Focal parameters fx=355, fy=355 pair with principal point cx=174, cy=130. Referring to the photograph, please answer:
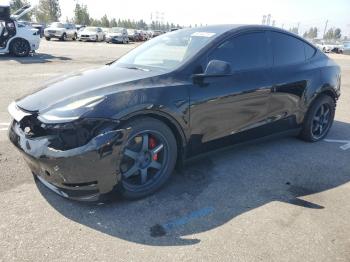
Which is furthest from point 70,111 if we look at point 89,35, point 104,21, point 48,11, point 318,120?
point 104,21

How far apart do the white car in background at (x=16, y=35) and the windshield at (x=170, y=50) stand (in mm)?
12010

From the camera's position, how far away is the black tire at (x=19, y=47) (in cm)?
1516

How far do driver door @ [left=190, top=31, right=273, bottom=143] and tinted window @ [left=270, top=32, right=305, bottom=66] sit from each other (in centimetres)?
17

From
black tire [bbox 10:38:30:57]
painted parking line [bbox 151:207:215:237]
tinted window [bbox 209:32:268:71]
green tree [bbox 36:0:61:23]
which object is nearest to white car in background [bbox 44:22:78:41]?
black tire [bbox 10:38:30:57]

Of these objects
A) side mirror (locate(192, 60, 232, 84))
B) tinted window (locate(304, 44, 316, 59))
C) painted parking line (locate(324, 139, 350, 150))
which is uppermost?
tinted window (locate(304, 44, 316, 59))

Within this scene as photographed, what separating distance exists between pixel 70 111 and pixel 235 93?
182 centimetres

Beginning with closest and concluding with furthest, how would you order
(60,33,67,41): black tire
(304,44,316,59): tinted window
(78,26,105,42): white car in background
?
1. (304,44,316,59): tinted window
2. (60,33,67,41): black tire
3. (78,26,105,42): white car in background

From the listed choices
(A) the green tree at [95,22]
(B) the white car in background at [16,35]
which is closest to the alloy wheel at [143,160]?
(B) the white car in background at [16,35]

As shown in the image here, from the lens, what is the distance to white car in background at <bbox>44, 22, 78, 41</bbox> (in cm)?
3331

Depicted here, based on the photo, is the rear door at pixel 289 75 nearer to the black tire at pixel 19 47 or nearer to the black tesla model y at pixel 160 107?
the black tesla model y at pixel 160 107

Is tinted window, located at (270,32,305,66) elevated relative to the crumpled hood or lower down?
elevated

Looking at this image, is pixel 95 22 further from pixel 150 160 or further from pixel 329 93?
pixel 150 160

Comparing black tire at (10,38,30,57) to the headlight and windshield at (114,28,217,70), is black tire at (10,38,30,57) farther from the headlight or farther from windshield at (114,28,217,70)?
the headlight

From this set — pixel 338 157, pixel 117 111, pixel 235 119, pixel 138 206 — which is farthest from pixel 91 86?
pixel 338 157
